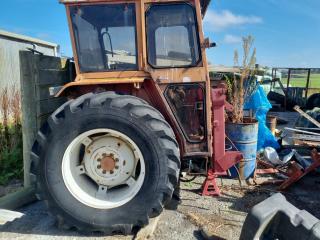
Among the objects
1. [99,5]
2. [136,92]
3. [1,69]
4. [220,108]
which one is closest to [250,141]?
[220,108]

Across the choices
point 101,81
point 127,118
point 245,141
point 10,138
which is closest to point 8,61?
point 10,138

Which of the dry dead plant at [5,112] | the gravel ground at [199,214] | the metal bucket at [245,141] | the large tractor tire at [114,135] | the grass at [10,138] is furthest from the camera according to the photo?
the dry dead plant at [5,112]

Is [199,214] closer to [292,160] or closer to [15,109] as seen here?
[292,160]

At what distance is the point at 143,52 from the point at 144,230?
1.75 m

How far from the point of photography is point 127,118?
2.79 m

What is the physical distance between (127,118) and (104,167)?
626 millimetres

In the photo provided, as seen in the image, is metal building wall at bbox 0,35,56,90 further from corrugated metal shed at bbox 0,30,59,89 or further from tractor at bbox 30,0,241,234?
tractor at bbox 30,0,241,234

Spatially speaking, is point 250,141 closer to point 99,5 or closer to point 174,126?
point 174,126

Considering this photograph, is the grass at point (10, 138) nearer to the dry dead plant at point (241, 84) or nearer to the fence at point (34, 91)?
the fence at point (34, 91)

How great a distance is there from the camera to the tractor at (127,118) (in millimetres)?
2816

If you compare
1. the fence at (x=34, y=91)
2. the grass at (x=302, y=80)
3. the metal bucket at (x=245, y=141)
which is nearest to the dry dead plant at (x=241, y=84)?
the metal bucket at (x=245, y=141)

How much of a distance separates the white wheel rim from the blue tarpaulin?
9.50 feet

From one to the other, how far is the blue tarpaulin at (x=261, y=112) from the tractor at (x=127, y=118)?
6.55 feet

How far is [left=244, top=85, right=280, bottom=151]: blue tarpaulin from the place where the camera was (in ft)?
17.2
